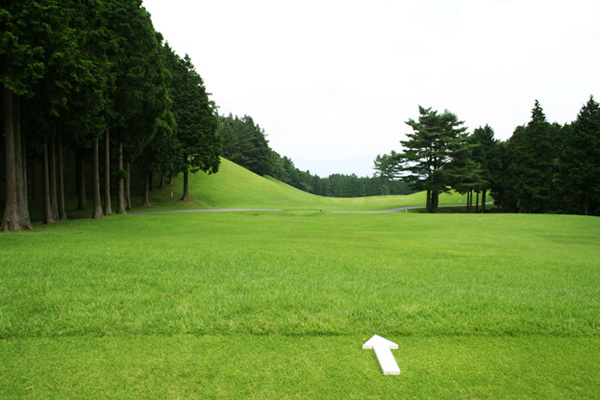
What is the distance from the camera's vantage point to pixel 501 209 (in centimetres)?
4781

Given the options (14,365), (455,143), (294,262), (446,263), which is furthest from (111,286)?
(455,143)

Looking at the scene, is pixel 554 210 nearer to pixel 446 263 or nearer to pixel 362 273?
pixel 446 263

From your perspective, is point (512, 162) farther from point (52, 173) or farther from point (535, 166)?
point (52, 173)

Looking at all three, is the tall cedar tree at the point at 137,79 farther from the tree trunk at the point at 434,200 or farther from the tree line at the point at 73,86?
the tree trunk at the point at 434,200

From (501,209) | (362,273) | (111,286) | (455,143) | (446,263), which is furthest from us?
(501,209)

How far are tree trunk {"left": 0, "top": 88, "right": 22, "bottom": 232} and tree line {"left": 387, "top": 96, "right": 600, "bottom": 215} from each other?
38370mm

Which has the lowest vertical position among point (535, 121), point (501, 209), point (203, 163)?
point (501, 209)

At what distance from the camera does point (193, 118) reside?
35938mm

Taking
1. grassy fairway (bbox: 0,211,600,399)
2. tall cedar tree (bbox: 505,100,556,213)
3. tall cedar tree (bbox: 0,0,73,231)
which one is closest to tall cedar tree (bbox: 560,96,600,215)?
tall cedar tree (bbox: 505,100,556,213)

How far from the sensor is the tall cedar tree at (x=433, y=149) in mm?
40812

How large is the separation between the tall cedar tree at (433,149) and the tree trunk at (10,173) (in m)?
38.3

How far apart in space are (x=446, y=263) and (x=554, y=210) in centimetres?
4377

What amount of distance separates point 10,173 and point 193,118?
22.9 metres

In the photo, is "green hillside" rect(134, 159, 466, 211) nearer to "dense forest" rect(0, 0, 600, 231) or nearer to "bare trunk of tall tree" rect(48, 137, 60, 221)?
"dense forest" rect(0, 0, 600, 231)
